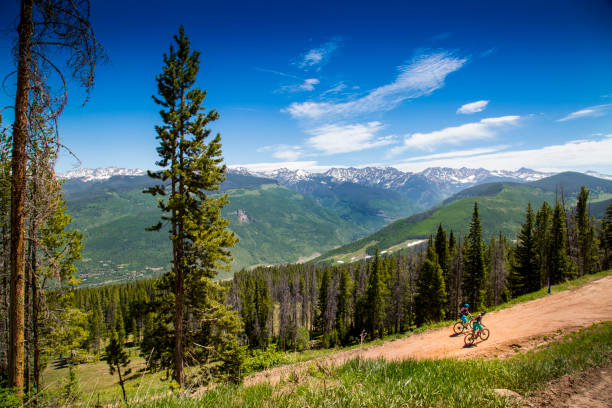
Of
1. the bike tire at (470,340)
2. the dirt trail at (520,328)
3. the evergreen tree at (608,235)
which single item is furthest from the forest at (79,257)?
the evergreen tree at (608,235)

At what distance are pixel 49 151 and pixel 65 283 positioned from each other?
1322cm

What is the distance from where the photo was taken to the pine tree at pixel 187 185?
13.9 meters

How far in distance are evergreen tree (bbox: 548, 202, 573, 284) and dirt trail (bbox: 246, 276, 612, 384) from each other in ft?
69.9

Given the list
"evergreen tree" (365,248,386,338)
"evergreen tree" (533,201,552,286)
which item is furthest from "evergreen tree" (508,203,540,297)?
"evergreen tree" (365,248,386,338)

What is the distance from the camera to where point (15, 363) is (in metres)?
7.29

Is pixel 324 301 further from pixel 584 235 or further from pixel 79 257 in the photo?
pixel 79 257

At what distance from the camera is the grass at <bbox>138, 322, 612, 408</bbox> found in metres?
4.38

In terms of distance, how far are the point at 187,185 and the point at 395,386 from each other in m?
12.7

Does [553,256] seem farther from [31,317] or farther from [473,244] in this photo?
[31,317]

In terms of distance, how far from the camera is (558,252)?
44469 millimetres

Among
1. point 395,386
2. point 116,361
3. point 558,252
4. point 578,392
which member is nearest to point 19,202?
point 116,361

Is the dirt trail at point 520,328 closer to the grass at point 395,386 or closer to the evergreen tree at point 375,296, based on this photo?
the grass at point 395,386

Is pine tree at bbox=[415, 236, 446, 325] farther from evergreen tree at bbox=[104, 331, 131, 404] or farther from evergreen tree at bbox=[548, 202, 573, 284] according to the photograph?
evergreen tree at bbox=[104, 331, 131, 404]

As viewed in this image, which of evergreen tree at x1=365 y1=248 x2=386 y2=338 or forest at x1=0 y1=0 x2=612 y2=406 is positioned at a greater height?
forest at x1=0 y1=0 x2=612 y2=406
